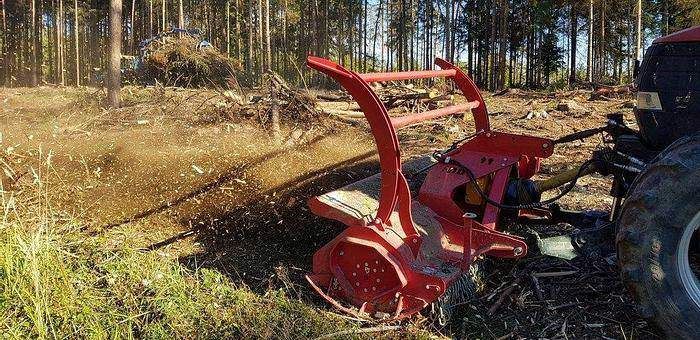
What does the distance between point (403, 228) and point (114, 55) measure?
7.89 metres

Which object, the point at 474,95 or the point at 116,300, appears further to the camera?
the point at 474,95

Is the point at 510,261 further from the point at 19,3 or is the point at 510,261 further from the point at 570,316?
the point at 19,3

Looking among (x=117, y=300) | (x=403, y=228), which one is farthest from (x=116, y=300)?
(x=403, y=228)

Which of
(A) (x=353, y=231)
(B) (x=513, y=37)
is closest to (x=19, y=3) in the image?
(B) (x=513, y=37)

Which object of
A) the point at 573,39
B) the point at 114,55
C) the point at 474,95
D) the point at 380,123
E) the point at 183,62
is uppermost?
the point at 573,39

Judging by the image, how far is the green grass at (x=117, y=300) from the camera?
10.3ft

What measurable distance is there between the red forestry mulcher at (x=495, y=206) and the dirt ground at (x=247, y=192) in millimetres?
305

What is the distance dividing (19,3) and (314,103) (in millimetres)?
32246

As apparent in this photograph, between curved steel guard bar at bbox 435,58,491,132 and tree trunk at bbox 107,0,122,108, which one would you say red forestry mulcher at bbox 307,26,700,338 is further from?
tree trunk at bbox 107,0,122,108

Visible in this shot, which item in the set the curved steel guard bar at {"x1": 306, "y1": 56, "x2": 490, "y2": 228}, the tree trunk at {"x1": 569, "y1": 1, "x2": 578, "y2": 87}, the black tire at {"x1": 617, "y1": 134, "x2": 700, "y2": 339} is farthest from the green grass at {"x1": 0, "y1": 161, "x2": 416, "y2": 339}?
the tree trunk at {"x1": 569, "y1": 1, "x2": 578, "y2": 87}

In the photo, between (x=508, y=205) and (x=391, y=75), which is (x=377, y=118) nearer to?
(x=391, y=75)

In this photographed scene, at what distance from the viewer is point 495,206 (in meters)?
3.71

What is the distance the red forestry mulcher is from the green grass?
0.33 metres

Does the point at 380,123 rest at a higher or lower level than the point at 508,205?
higher
